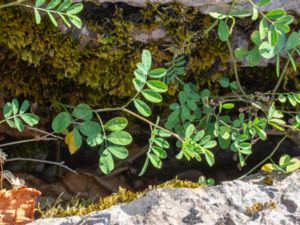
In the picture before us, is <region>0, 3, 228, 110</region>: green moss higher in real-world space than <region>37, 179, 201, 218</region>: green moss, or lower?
higher

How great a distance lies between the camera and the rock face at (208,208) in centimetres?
203

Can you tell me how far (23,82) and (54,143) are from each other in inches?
20.6

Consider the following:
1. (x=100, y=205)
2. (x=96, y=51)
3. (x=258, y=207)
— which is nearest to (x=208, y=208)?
(x=258, y=207)

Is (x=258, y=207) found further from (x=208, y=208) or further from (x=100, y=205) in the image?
(x=100, y=205)

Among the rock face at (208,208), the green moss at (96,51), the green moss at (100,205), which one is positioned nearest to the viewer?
the rock face at (208,208)

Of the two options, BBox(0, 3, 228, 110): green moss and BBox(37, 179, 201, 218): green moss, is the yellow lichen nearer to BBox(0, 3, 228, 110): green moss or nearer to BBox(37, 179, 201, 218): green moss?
BBox(37, 179, 201, 218): green moss

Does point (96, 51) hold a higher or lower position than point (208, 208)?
higher

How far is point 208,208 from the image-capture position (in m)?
2.07

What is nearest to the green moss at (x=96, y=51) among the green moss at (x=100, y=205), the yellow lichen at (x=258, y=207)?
the green moss at (x=100, y=205)

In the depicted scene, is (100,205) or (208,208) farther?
(100,205)

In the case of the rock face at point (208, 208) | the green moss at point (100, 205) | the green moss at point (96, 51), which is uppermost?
the green moss at point (96, 51)

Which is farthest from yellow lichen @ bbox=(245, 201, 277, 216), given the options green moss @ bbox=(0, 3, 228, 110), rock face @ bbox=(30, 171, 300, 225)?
green moss @ bbox=(0, 3, 228, 110)

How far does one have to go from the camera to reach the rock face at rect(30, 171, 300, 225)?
2.03 m

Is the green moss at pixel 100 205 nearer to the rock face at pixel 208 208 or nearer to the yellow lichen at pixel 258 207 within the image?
the rock face at pixel 208 208
